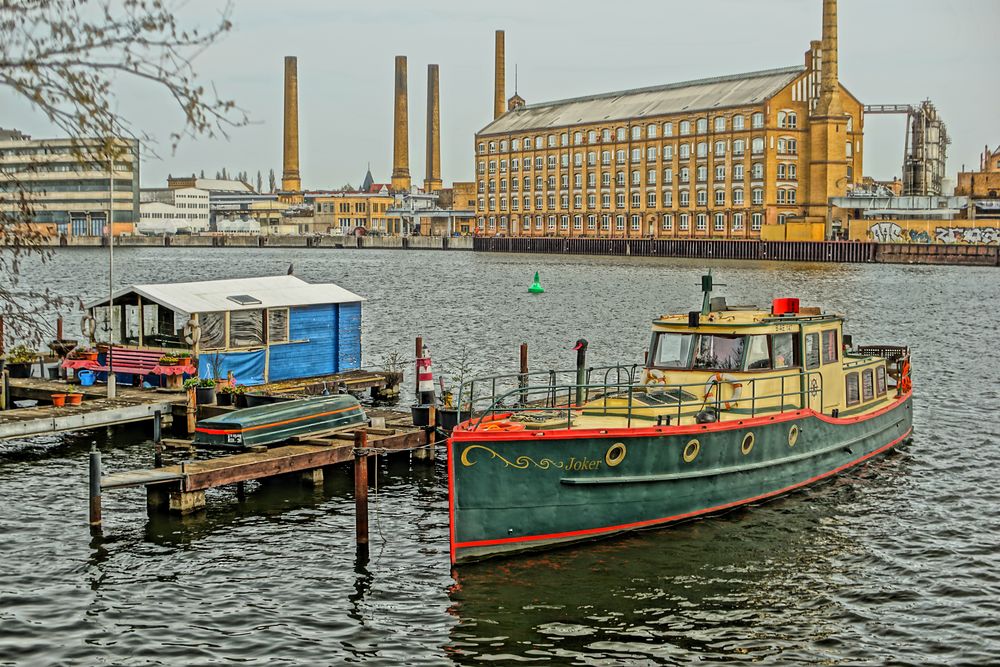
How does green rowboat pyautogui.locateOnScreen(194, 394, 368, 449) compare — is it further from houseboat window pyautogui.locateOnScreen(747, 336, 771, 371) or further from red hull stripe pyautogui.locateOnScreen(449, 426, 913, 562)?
houseboat window pyautogui.locateOnScreen(747, 336, 771, 371)

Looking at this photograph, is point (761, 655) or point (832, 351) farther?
point (832, 351)

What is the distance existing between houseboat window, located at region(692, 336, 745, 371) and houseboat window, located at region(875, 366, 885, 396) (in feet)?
22.9

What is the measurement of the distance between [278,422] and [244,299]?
9.56 meters

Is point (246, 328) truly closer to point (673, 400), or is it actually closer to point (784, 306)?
point (673, 400)

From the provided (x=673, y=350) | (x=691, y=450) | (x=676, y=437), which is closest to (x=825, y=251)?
(x=673, y=350)

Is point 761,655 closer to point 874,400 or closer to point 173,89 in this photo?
point 173,89

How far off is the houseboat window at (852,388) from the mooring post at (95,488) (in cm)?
1616

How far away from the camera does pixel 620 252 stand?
15562 centimetres

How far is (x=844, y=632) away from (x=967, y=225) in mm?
128203

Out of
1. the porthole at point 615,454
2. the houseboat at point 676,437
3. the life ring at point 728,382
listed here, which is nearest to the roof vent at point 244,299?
the houseboat at point 676,437

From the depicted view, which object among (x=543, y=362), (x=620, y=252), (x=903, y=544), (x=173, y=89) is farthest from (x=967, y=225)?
(x=173, y=89)

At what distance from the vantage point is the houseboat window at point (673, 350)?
23938 mm

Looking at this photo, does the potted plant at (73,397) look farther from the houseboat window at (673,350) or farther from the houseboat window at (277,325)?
the houseboat window at (673,350)

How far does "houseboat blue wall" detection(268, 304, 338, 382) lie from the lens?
35.2m
